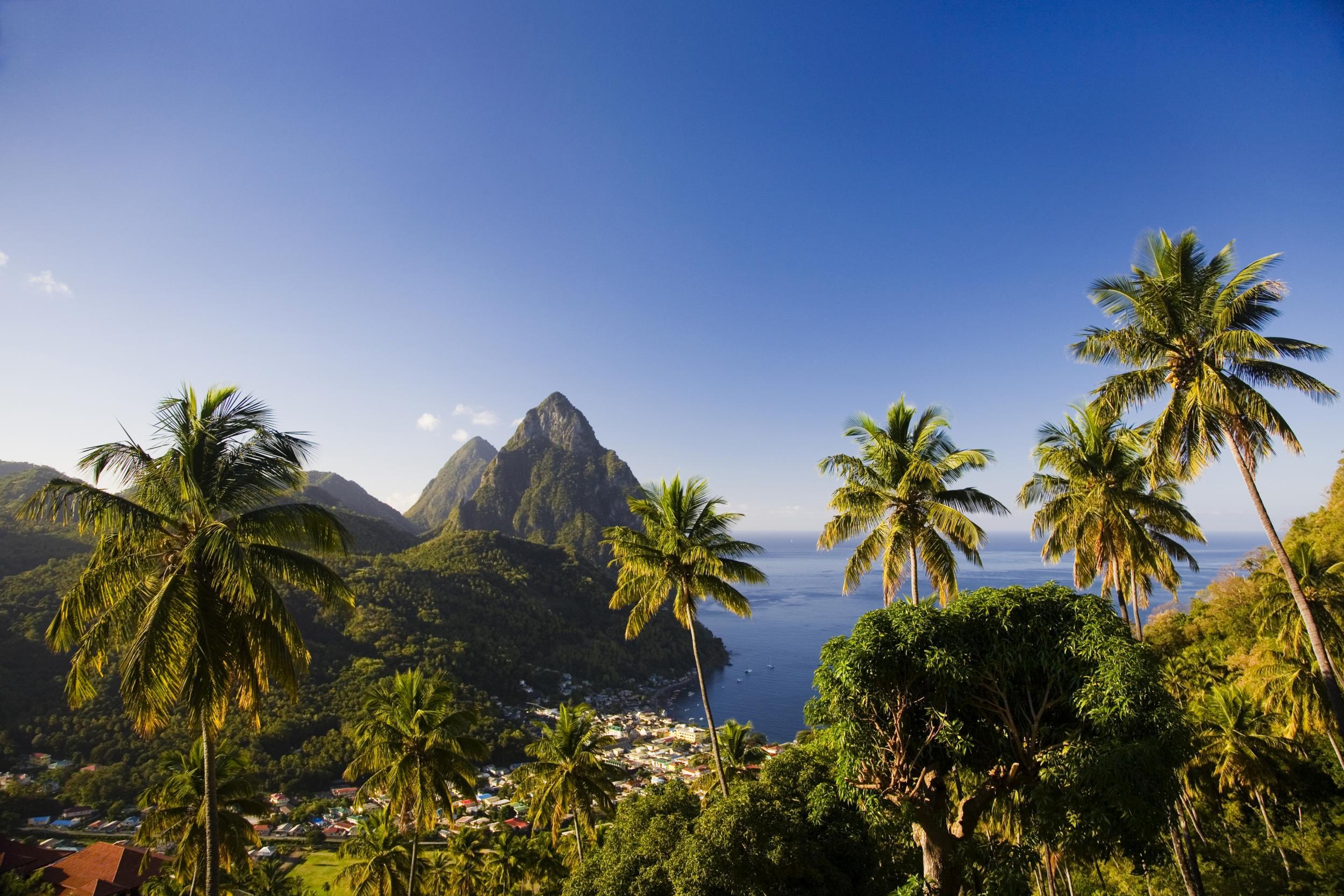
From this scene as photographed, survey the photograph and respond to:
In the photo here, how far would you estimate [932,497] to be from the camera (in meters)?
13.1

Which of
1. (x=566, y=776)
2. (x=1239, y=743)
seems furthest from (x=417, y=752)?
(x=1239, y=743)

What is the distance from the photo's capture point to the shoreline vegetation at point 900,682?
6438mm

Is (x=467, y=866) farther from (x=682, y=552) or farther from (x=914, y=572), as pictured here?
(x=914, y=572)

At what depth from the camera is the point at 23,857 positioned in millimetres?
23562

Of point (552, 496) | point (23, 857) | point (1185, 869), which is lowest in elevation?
point (23, 857)

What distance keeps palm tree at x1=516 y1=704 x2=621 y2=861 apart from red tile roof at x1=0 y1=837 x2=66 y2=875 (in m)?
22.3

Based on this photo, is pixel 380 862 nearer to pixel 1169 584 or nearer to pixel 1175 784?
pixel 1175 784

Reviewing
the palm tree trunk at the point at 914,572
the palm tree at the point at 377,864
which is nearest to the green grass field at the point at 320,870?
the palm tree at the point at 377,864

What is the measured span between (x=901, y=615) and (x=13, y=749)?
6679 cm

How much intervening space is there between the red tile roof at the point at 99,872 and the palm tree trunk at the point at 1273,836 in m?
37.4

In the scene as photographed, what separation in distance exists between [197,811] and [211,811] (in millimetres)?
11108

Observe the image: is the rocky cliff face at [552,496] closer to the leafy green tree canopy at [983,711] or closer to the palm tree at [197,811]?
the palm tree at [197,811]

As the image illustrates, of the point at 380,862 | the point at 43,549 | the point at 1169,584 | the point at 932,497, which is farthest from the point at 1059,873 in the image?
the point at 43,549

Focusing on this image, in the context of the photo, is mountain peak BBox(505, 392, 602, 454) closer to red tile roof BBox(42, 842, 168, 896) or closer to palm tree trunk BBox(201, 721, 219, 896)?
red tile roof BBox(42, 842, 168, 896)
